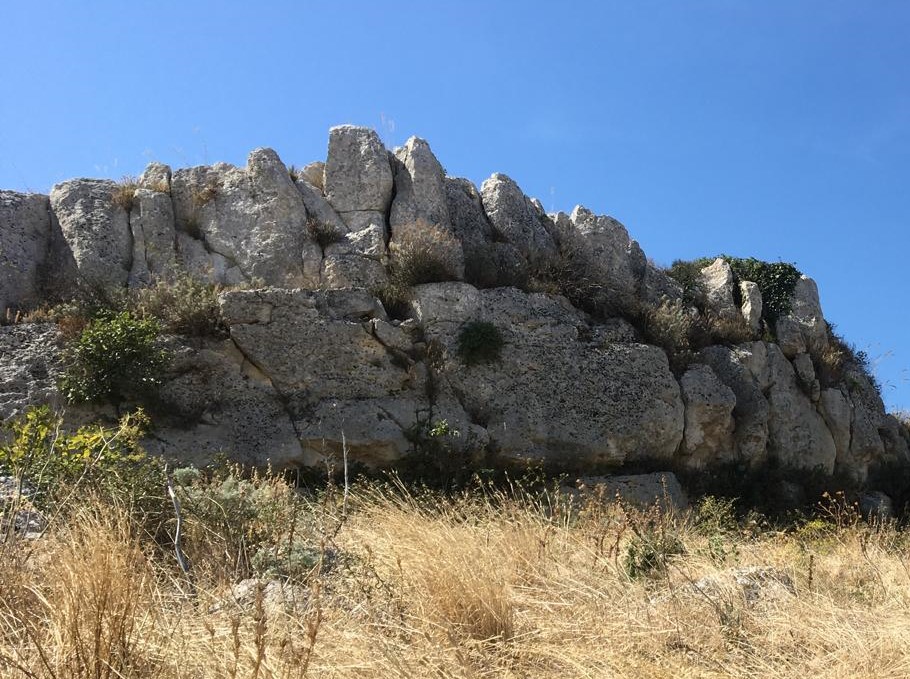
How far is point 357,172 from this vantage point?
671 inches

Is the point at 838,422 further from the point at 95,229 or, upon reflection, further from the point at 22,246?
the point at 22,246

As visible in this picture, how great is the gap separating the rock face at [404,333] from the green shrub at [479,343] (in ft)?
0.14

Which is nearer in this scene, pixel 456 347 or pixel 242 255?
pixel 456 347

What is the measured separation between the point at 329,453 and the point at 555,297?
5.58 metres

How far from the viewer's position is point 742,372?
17219mm

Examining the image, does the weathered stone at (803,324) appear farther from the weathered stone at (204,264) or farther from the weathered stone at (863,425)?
the weathered stone at (204,264)

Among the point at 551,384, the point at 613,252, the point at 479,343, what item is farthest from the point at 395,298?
the point at 613,252

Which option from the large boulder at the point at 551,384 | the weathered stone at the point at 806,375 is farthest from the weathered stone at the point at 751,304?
the large boulder at the point at 551,384

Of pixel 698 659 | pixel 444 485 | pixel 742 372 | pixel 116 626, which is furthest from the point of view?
pixel 742 372

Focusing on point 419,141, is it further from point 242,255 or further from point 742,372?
point 742,372

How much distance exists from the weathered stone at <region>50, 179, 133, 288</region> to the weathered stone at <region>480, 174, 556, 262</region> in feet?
24.9

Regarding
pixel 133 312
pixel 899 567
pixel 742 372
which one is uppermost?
pixel 742 372

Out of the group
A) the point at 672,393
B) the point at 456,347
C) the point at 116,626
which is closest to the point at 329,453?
the point at 456,347

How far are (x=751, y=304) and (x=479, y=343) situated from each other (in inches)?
308
